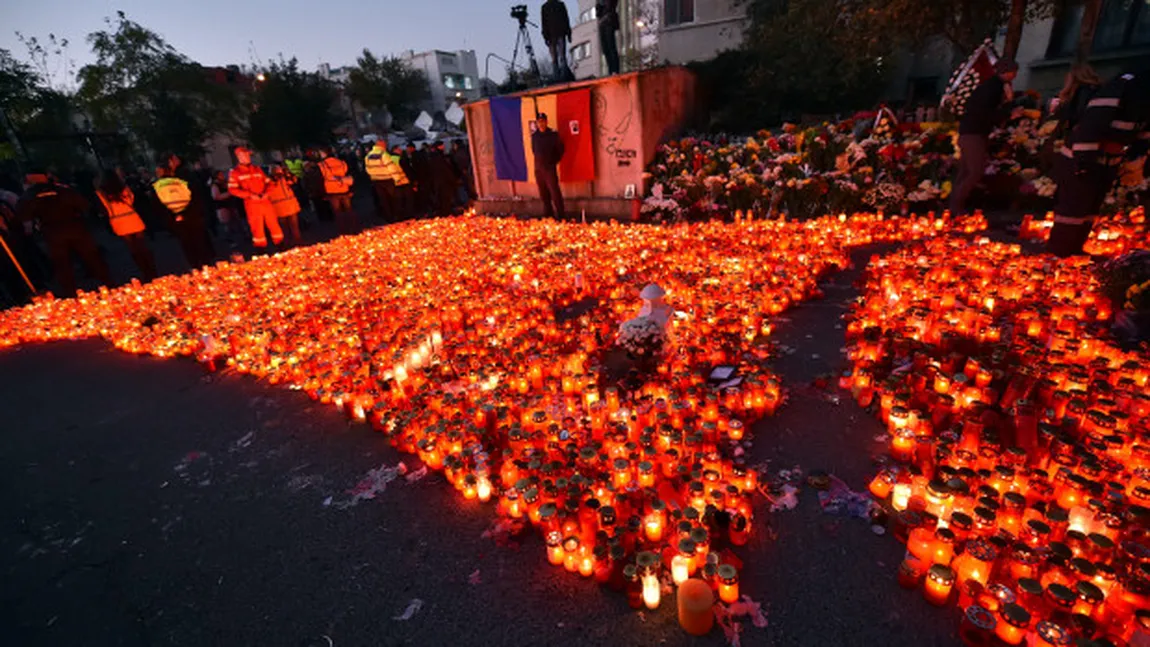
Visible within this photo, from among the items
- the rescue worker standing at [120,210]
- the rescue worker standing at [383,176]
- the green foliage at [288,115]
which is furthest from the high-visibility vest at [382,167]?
the green foliage at [288,115]

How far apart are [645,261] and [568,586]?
5399 millimetres

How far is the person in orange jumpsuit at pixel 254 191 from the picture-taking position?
9.63 meters

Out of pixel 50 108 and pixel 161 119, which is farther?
pixel 161 119

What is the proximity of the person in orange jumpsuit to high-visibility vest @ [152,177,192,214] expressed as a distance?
748mm

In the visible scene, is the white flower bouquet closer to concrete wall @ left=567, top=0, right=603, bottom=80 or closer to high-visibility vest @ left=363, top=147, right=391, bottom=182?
high-visibility vest @ left=363, top=147, right=391, bottom=182

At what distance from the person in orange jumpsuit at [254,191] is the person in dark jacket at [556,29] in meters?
7.70

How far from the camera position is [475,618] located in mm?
2375

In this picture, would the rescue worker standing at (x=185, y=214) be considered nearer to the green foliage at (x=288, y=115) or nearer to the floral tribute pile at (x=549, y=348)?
the floral tribute pile at (x=549, y=348)

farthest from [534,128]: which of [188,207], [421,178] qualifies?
[188,207]

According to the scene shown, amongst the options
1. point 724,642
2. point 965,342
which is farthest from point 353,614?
point 965,342

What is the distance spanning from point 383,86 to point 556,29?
42221 millimetres

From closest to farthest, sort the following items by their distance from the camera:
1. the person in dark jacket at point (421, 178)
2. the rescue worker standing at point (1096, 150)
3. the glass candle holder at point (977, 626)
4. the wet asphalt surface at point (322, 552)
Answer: the glass candle holder at point (977, 626), the wet asphalt surface at point (322, 552), the rescue worker standing at point (1096, 150), the person in dark jacket at point (421, 178)

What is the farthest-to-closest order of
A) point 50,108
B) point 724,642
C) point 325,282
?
point 50,108 → point 325,282 → point 724,642

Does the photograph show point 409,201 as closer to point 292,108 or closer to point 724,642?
point 724,642
